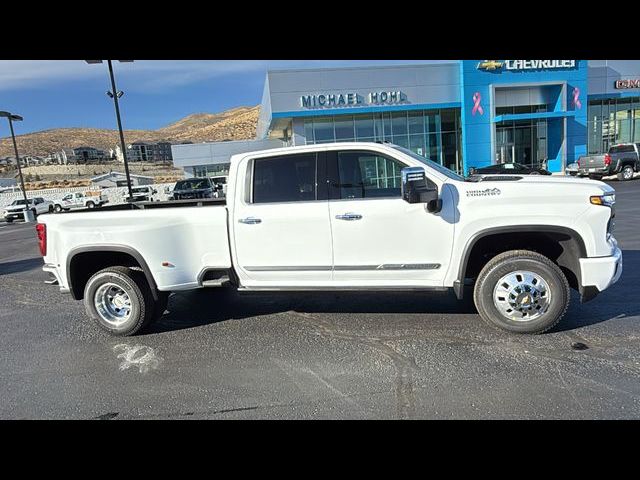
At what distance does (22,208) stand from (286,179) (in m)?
30.7

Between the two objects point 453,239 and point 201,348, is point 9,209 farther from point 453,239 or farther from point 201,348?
point 453,239

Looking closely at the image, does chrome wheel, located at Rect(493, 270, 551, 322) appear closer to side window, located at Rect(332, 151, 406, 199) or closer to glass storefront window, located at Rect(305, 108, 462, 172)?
side window, located at Rect(332, 151, 406, 199)

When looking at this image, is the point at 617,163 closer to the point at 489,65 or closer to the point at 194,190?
the point at 489,65

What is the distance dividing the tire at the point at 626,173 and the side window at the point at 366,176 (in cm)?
2411

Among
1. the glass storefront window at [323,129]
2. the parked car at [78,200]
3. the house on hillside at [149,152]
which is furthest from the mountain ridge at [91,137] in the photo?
the glass storefront window at [323,129]

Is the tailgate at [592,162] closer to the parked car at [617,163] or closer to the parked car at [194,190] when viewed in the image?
the parked car at [617,163]

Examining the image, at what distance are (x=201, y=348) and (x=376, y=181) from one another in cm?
262

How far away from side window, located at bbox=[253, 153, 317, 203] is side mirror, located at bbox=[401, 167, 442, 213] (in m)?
1.02

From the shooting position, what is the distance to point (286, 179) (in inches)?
174

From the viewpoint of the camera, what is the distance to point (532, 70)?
26.7m

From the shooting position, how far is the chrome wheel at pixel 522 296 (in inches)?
156
